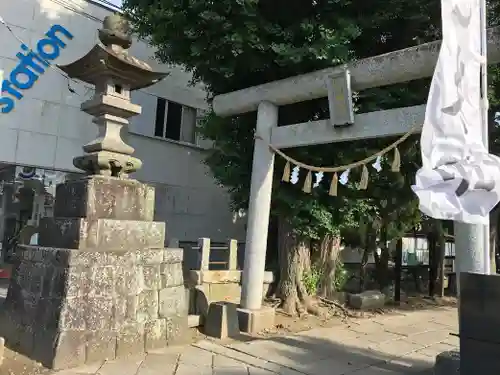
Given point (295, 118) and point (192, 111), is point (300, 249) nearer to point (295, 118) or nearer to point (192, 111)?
point (295, 118)

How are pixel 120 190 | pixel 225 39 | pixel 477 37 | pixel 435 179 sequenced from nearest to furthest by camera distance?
pixel 435 179 < pixel 477 37 < pixel 120 190 < pixel 225 39

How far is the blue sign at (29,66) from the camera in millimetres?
10742

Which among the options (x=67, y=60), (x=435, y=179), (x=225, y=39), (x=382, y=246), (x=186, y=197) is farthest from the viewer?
(x=186, y=197)

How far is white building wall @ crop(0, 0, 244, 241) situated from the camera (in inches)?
428

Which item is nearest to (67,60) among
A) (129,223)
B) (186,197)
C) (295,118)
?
(186,197)

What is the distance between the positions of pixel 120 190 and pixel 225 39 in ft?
10.6

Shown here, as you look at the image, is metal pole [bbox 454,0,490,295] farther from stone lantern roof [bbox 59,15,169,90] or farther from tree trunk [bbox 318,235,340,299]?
stone lantern roof [bbox 59,15,169,90]

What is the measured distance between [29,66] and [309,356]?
9616 mm

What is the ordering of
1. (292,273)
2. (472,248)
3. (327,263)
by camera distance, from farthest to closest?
(327,263) → (292,273) → (472,248)

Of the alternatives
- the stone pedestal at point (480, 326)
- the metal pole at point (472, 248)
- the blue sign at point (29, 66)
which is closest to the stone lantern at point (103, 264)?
the metal pole at point (472, 248)

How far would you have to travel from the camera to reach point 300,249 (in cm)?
938

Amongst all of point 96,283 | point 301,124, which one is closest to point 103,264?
point 96,283

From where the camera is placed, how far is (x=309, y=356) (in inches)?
245

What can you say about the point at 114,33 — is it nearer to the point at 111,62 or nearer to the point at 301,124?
the point at 111,62
